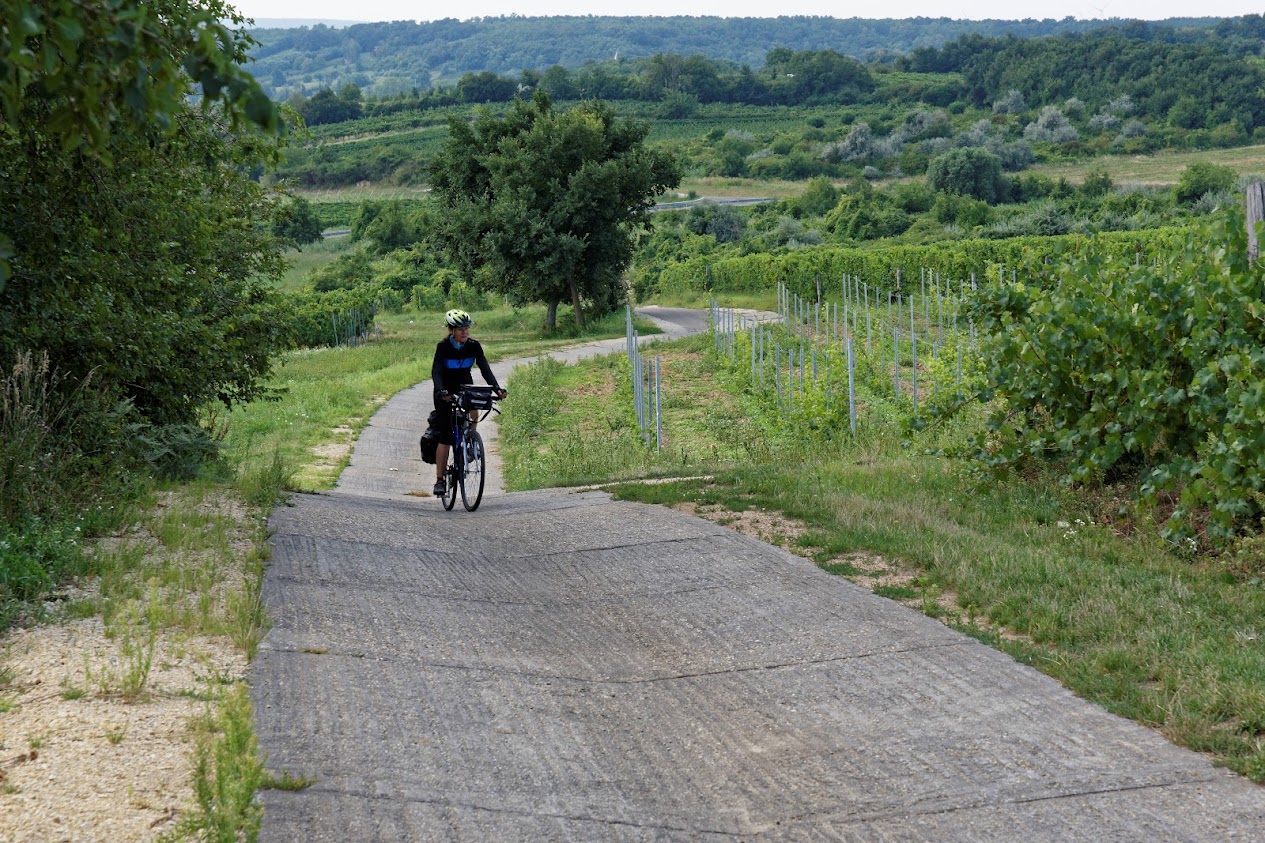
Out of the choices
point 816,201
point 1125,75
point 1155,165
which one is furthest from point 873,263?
point 1125,75

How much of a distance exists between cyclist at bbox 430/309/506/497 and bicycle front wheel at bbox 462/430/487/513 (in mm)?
223

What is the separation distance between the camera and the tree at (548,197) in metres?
50.0

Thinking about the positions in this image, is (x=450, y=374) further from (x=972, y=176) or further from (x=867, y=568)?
(x=972, y=176)

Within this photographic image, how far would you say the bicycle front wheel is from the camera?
42.1 ft

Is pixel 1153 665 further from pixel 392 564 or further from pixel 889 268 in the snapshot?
pixel 889 268

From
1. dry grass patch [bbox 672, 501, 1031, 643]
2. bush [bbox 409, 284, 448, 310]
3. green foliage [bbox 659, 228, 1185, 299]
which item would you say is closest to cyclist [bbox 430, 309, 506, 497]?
dry grass patch [bbox 672, 501, 1031, 643]

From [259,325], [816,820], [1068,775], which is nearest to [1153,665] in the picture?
[1068,775]

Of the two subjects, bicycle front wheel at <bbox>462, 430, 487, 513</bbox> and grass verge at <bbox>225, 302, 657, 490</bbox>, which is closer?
bicycle front wheel at <bbox>462, 430, 487, 513</bbox>

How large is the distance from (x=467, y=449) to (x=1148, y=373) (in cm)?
626

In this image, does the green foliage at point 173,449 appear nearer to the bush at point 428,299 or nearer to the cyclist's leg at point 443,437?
the cyclist's leg at point 443,437

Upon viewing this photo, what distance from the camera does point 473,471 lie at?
1285 cm

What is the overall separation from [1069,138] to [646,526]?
4730 inches

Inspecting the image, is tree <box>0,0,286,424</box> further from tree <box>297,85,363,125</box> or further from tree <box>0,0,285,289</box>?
tree <box>297,85,363,125</box>

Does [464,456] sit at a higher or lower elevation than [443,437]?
lower
